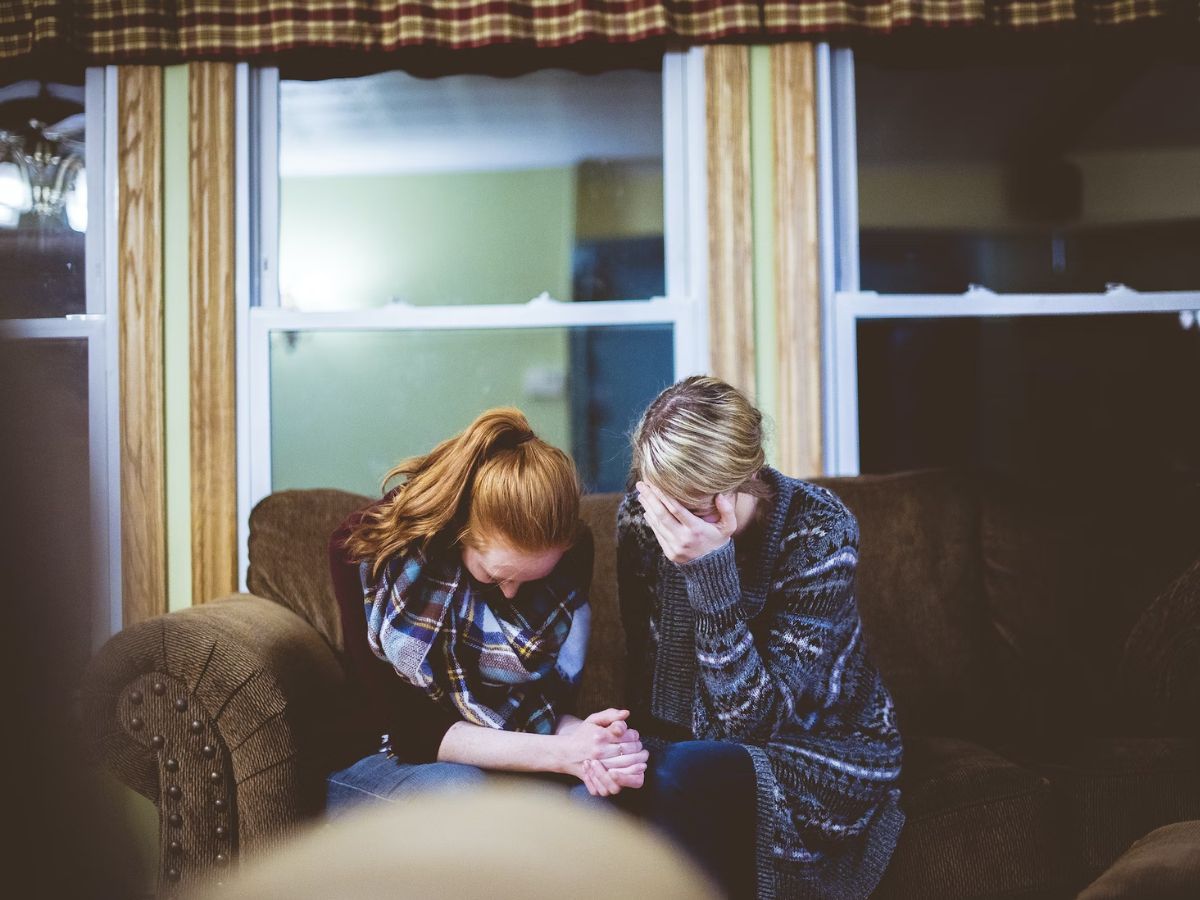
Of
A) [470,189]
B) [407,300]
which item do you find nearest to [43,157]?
[407,300]

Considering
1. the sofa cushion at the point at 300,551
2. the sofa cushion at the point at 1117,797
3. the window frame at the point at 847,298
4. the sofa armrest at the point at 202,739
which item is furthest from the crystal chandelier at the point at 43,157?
the sofa cushion at the point at 1117,797

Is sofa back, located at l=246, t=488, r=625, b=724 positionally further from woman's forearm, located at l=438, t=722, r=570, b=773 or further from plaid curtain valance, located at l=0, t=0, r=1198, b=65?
plaid curtain valance, located at l=0, t=0, r=1198, b=65

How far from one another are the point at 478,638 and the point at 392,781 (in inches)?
9.8

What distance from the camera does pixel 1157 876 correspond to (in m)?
1.10

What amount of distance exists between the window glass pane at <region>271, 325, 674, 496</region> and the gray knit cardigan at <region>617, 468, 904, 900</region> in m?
0.96

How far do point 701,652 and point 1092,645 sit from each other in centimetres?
107

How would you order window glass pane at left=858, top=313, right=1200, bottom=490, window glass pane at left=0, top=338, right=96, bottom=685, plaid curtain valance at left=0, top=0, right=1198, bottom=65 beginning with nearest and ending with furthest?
window glass pane at left=0, top=338, right=96, bottom=685
plaid curtain valance at left=0, top=0, right=1198, bottom=65
window glass pane at left=858, top=313, right=1200, bottom=490

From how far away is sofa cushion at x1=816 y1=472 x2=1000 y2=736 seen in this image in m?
2.13

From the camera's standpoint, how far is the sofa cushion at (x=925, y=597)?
2.13 meters

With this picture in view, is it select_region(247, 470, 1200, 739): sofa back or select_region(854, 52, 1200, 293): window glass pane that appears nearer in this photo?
select_region(247, 470, 1200, 739): sofa back

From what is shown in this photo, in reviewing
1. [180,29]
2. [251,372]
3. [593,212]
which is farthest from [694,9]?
[251,372]

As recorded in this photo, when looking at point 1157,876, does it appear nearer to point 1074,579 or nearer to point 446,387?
point 1074,579

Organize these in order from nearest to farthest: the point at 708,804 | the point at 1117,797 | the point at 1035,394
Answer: the point at 708,804, the point at 1117,797, the point at 1035,394

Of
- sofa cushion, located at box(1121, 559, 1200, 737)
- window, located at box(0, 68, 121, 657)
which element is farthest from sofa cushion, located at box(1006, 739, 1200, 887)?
window, located at box(0, 68, 121, 657)
